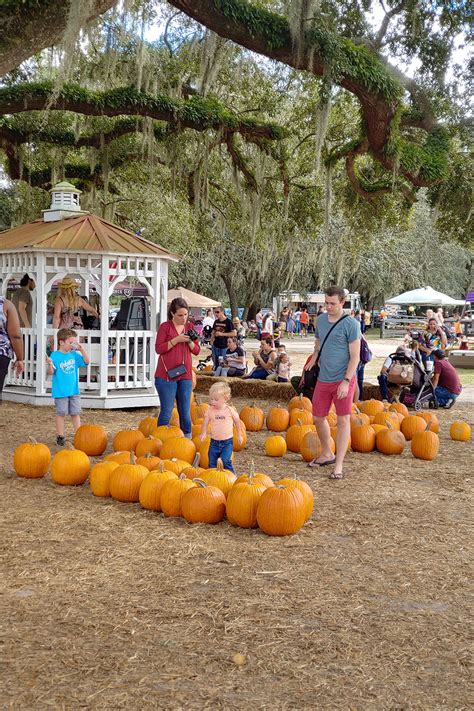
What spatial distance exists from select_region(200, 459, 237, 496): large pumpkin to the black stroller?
21.6 feet

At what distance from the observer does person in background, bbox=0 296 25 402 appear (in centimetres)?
600

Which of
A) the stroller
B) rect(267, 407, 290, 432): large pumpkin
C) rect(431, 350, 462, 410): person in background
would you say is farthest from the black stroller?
rect(267, 407, 290, 432): large pumpkin

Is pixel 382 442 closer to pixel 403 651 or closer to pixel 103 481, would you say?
pixel 103 481

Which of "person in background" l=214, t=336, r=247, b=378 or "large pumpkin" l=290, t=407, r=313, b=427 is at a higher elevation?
"person in background" l=214, t=336, r=247, b=378

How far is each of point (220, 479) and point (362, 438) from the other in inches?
115

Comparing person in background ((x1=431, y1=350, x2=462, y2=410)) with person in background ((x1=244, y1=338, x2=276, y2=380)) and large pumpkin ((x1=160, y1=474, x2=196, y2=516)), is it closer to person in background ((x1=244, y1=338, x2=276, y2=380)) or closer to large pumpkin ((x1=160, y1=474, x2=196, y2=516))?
person in background ((x1=244, y1=338, x2=276, y2=380))

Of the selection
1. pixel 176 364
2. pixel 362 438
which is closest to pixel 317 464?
pixel 362 438

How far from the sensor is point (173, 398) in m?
7.62

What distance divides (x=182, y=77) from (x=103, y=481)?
9.27 m

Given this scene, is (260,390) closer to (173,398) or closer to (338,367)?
(173,398)

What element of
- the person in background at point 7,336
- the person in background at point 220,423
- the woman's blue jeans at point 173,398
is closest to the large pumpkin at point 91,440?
the woman's blue jeans at point 173,398

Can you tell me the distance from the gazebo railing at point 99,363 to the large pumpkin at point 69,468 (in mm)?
4760

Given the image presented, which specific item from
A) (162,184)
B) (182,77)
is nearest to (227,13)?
(182,77)

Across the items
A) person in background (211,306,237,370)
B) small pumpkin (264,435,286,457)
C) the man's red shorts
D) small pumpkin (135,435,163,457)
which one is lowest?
small pumpkin (264,435,286,457)
